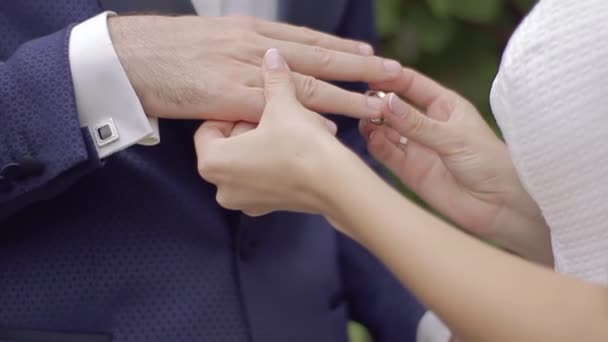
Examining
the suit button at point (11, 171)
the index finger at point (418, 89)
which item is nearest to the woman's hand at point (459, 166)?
the index finger at point (418, 89)

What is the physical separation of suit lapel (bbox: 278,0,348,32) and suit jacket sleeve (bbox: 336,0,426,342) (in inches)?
2.4

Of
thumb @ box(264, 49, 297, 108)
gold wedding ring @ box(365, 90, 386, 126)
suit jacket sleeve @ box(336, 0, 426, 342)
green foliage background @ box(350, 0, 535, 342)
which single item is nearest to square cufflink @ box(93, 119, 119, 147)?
thumb @ box(264, 49, 297, 108)

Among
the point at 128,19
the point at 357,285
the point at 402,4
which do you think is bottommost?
the point at 357,285

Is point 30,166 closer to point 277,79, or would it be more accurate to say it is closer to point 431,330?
point 277,79

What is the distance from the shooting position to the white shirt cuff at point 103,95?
0.87 metres

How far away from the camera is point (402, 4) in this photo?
1719 millimetres

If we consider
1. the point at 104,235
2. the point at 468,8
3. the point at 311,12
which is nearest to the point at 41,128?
the point at 104,235

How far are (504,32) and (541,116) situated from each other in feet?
3.48

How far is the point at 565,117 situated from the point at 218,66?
32 cm

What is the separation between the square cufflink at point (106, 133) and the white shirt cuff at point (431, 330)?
0.42m

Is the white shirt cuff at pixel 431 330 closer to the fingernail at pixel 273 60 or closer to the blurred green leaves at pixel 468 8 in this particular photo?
the fingernail at pixel 273 60

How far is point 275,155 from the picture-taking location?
80 centimetres

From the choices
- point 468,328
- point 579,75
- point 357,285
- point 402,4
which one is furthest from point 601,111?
point 402,4

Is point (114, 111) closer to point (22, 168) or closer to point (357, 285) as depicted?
point (22, 168)
